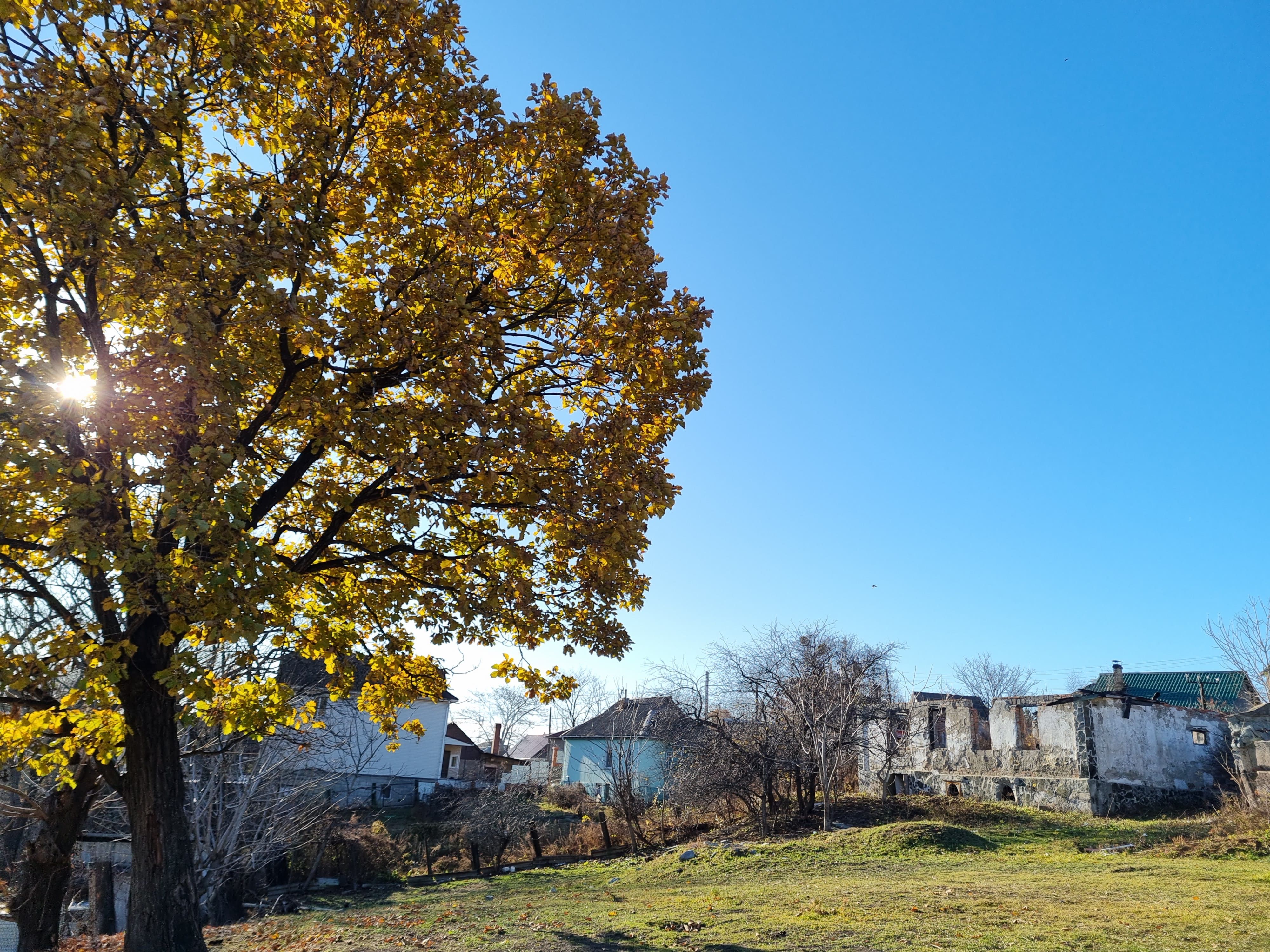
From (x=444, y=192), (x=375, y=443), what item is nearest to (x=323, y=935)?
(x=375, y=443)

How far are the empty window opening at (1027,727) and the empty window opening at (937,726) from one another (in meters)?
2.80

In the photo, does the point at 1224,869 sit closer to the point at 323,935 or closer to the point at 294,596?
the point at 323,935

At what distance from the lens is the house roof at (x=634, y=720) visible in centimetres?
2384

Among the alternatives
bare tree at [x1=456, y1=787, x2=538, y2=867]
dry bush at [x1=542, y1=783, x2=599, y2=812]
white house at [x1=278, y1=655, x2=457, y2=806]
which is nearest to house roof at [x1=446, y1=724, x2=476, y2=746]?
white house at [x1=278, y1=655, x2=457, y2=806]

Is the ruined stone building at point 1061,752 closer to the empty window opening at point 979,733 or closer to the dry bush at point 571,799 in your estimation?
the empty window opening at point 979,733

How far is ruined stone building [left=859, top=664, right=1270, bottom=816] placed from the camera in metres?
23.2

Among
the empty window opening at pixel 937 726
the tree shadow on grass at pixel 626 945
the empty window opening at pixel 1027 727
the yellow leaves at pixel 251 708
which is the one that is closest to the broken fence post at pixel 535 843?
the tree shadow on grass at pixel 626 945

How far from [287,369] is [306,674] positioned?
14.3 meters

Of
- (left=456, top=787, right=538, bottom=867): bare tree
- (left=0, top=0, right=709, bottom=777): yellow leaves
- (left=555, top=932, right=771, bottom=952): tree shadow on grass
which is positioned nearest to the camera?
(left=0, top=0, right=709, bottom=777): yellow leaves

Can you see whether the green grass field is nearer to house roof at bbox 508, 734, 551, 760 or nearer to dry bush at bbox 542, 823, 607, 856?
dry bush at bbox 542, 823, 607, 856

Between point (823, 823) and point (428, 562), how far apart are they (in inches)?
610

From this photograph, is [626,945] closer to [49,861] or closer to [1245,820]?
[49,861]

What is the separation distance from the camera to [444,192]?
7.62 metres

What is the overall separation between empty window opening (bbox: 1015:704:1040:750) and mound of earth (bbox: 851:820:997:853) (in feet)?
29.1
